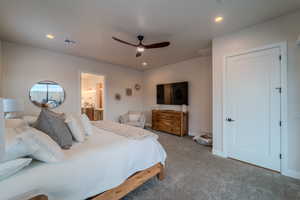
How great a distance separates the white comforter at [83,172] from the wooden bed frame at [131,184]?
59 millimetres

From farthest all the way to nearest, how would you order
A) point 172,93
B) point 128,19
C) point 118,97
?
1. point 118,97
2. point 172,93
3. point 128,19

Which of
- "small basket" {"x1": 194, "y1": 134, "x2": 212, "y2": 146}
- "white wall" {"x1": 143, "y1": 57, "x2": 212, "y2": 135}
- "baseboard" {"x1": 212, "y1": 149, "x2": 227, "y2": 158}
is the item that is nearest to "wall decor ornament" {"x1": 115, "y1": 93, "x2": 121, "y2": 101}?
"white wall" {"x1": 143, "y1": 57, "x2": 212, "y2": 135}

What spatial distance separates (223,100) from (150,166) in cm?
213

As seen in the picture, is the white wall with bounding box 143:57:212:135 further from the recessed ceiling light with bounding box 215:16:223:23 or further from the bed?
the bed

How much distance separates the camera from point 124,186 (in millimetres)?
1579

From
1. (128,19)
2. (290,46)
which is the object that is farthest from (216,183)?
(128,19)

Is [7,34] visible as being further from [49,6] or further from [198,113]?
[198,113]

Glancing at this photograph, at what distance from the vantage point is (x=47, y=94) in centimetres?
370

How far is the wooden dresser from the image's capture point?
4434 mm

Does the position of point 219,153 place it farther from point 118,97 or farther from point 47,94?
point 47,94

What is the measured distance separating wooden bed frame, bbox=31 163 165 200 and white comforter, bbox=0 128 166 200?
6 centimetres

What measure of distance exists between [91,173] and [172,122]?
3.62 metres

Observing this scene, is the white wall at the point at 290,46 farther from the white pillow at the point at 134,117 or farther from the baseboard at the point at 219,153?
the white pillow at the point at 134,117

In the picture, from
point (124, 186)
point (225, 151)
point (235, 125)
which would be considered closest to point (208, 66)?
point (235, 125)
